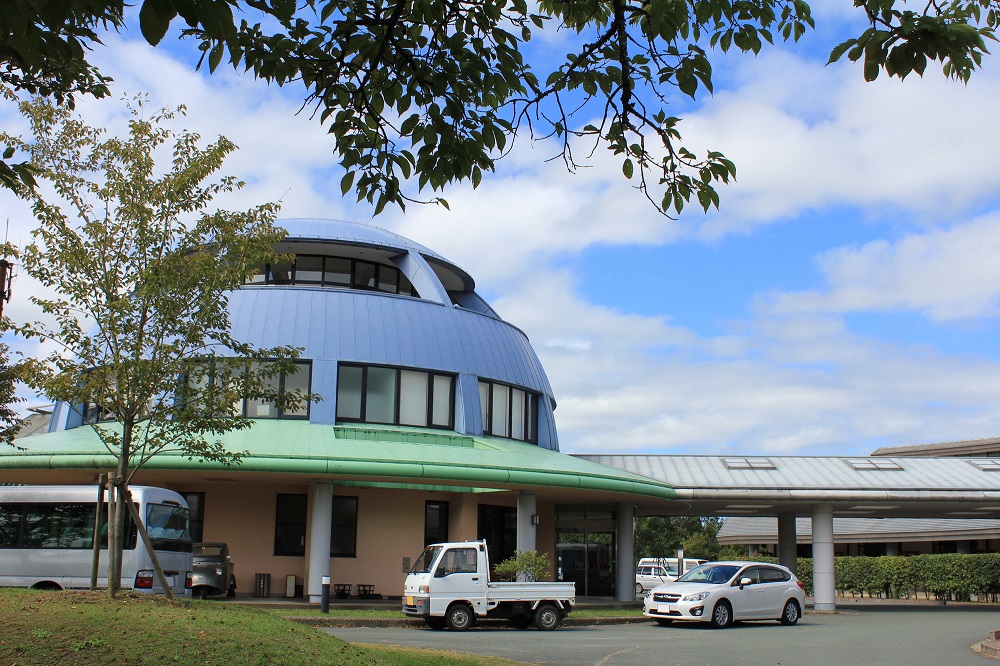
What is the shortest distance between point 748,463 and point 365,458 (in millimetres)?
15178

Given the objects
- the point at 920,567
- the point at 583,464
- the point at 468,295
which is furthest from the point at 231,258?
the point at 920,567

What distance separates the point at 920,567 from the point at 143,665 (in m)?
39.2

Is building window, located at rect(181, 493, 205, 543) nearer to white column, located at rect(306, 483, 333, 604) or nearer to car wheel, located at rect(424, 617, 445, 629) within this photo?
white column, located at rect(306, 483, 333, 604)

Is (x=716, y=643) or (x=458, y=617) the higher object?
(x=458, y=617)

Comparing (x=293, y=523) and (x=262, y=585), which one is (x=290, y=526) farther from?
(x=262, y=585)

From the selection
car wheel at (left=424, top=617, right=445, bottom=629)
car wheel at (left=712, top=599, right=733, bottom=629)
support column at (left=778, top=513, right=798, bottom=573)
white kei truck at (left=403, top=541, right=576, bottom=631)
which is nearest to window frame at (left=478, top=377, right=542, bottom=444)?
white kei truck at (left=403, top=541, right=576, bottom=631)

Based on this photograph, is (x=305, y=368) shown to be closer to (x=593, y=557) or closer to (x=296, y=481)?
(x=296, y=481)

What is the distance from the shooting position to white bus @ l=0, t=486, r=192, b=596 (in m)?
19.3

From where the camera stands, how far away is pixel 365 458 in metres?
22.8

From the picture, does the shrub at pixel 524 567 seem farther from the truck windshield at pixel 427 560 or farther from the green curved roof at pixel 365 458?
the truck windshield at pixel 427 560

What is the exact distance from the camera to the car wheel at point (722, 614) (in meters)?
22.2

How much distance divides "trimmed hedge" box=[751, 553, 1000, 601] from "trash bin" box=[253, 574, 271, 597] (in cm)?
2684

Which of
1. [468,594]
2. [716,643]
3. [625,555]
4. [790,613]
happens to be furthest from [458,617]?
[625,555]

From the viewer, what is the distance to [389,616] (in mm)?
21797
